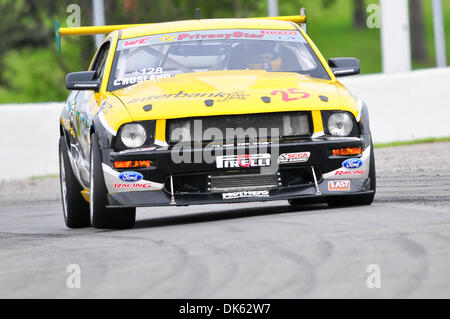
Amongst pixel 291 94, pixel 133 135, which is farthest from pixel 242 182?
pixel 133 135

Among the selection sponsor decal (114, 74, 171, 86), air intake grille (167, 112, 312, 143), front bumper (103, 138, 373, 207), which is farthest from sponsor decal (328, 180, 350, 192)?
sponsor decal (114, 74, 171, 86)

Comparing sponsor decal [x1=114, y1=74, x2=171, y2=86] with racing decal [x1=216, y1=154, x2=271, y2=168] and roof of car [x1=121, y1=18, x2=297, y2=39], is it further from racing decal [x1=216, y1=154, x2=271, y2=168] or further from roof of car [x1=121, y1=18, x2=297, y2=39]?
racing decal [x1=216, y1=154, x2=271, y2=168]

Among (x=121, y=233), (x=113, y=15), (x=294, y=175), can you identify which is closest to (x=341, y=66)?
(x=294, y=175)

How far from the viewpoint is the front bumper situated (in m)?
7.91

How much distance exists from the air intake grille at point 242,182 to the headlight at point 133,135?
0.57 m

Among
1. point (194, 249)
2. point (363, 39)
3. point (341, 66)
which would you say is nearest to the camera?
point (194, 249)

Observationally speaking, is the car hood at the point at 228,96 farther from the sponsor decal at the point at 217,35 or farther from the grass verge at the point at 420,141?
the grass verge at the point at 420,141

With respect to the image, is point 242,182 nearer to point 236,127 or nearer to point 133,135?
point 236,127

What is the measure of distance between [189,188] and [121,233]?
56cm

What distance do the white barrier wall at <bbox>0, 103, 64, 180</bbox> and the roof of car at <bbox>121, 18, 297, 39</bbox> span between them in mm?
7239

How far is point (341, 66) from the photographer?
9.20 m

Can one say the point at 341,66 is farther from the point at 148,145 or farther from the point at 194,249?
the point at 194,249

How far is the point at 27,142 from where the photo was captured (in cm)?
1664

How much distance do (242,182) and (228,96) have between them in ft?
2.04
